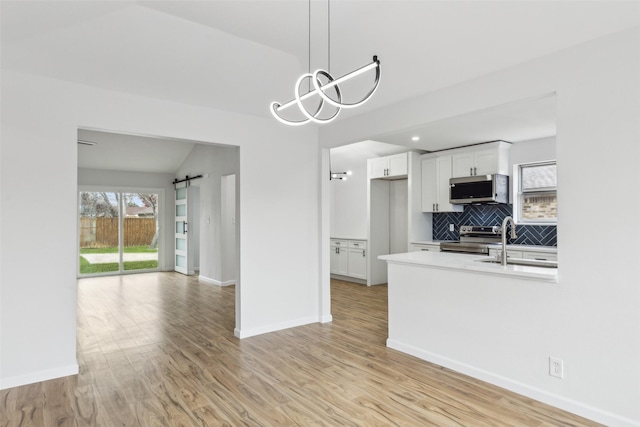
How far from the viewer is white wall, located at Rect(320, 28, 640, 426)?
7.34 ft

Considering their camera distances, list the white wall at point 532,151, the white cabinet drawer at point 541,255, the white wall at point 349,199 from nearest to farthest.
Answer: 1. the white cabinet drawer at point 541,255
2. the white wall at point 532,151
3. the white wall at point 349,199

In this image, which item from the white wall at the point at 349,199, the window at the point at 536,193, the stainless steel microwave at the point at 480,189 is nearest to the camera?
the window at the point at 536,193

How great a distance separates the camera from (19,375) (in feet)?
9.57

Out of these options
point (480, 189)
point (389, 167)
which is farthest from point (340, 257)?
point (480, 189)

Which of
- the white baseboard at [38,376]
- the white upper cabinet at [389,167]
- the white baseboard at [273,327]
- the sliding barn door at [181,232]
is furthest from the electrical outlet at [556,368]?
the sliding barn door at [181,232]

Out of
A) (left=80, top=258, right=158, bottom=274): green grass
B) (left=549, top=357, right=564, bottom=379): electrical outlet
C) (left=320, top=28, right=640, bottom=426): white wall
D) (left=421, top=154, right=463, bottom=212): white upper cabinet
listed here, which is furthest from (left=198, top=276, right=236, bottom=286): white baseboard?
(left=549, top=357, right=564, bottom=379): electrical outlet

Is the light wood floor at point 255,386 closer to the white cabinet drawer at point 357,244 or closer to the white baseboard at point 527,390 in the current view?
the white baseboard at point 527,390

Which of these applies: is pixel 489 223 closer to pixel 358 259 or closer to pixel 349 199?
pixel 358 259

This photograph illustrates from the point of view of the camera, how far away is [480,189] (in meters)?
5.54

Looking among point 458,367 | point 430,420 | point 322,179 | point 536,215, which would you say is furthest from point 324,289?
point 536,215

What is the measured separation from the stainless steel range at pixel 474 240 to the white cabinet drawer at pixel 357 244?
5.06 ft

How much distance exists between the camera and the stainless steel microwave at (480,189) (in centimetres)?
541

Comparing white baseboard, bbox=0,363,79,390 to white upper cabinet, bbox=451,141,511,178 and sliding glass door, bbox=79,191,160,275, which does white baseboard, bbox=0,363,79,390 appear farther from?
sliding glass door, bbox=79,191,160,275

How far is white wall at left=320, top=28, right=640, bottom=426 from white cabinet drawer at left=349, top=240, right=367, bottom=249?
4.26m
